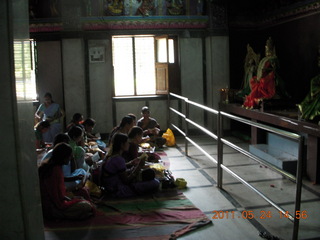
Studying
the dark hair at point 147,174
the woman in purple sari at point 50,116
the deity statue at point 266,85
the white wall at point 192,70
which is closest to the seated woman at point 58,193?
the dark hair at point 147,174

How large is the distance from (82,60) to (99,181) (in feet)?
15.2

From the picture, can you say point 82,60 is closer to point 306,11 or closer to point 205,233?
point 306,11

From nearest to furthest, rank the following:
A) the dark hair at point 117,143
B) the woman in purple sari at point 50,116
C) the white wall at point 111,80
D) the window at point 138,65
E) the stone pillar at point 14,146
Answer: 1. the stone pillar at point 14,146
2. the dark hair at point 117,143
3. the woman in purple sari at point 50,116
4. the white wall at point 111,80
5. the window at point 138,65

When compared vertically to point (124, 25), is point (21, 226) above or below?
below

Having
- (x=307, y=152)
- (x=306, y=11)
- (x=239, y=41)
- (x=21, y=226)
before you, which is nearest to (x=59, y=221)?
(x=21, y=226)

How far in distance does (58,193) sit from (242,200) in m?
2.14

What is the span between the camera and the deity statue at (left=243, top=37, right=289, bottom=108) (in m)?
7.01

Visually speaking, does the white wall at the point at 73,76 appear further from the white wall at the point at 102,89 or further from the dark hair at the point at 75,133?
the dark hair at the point at 75,133

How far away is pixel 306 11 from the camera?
23.3ft

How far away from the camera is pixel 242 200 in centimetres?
443

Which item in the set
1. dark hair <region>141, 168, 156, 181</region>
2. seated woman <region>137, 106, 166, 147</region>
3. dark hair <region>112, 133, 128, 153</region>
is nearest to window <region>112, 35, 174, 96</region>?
seated woman <region>137, 106, 166, 147</region>

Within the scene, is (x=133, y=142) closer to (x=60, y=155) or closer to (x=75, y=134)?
(x=75, y=134)

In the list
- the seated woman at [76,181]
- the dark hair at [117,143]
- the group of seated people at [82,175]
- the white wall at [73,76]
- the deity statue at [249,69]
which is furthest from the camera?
the white wall at [73,76]

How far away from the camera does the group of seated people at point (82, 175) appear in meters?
3.65
